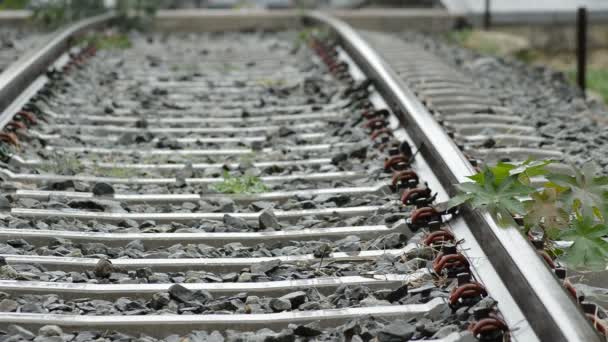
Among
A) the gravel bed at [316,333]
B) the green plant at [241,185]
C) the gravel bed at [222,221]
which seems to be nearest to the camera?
the gravel bed at [316,333]

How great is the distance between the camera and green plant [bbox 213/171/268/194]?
401 centimetres

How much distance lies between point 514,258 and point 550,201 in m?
0.48

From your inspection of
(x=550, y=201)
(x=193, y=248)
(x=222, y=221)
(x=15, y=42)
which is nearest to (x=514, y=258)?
(x=550, y=201)

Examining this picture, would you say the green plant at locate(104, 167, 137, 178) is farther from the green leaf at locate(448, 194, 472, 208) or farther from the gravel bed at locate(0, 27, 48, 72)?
the gravel bed at locate(0, 27, 48, 72)

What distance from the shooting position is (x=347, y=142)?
473cm

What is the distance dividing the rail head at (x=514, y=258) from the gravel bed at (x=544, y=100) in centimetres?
86

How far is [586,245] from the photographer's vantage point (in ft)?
9.13

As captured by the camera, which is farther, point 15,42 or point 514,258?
point 15,42

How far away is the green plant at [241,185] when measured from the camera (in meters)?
4.01

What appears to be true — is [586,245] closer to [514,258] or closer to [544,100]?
[514,258]

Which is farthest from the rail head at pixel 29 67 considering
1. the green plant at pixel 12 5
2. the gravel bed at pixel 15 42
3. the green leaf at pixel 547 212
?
the green plant at pixel 12 5

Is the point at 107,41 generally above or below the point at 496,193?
above

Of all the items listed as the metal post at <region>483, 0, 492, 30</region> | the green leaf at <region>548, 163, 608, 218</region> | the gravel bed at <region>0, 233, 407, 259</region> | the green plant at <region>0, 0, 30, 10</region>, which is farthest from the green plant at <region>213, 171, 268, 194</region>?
the green plant at <region>0, 0, 30, 10</region>

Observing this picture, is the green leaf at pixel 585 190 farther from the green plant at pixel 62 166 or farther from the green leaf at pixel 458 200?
the green plant at pixel 62 166
